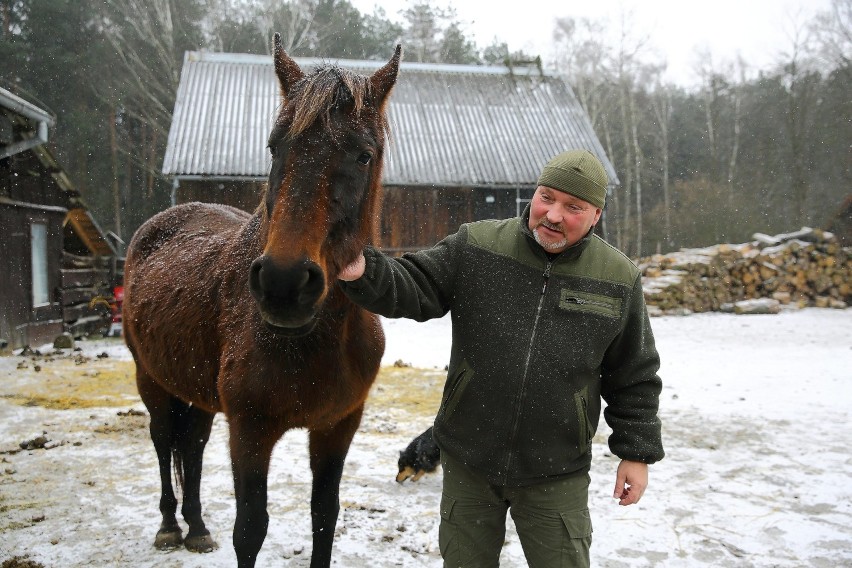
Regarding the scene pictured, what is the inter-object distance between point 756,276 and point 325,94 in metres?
14.1

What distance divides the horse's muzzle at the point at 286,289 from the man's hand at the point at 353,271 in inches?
7.2

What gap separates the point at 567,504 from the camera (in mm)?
2014

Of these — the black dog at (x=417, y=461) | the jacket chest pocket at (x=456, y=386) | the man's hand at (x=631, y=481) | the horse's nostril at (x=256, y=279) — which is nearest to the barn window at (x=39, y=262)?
the black dog at (x=417, y=461)

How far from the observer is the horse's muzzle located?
1.44 metres

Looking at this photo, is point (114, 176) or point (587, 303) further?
point (114, 176)

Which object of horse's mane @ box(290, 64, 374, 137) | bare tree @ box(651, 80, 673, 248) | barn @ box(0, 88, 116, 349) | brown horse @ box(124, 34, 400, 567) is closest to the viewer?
brown horse @ box(124, 34, 400, 567)

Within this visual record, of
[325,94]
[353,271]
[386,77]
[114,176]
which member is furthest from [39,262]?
[114,176]

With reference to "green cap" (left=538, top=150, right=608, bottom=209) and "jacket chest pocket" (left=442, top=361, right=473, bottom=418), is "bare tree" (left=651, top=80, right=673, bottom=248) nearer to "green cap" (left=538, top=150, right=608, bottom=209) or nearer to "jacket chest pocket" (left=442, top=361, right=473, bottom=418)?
"green cap" (left=538, top=150, right=608, bottom=209)

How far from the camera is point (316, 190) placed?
1653 mm

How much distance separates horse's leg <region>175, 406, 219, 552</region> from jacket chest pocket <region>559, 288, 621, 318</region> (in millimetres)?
2395

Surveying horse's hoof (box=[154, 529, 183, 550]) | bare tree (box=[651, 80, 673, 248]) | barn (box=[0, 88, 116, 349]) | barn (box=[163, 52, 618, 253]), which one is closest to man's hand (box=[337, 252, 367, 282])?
horse's hoof (box=[154, 529, 183, 550])

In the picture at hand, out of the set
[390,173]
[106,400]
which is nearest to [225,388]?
[106,400]

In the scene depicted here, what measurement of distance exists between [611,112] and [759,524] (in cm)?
2832

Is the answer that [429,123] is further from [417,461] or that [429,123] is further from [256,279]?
[256,279]
